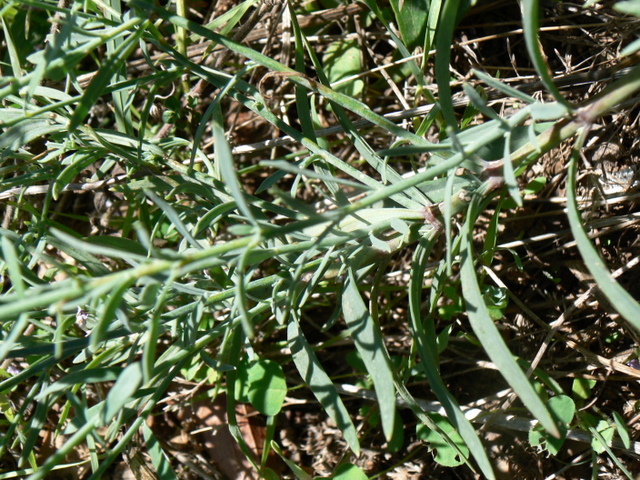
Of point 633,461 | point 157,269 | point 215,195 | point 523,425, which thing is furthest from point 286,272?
point 633,461

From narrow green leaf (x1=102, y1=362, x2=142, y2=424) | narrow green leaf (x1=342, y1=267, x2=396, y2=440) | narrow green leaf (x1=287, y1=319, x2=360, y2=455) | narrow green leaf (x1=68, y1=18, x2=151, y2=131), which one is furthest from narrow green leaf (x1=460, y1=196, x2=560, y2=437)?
narrow green leaf (x1=68, y1=18, x2=151, y2=131)

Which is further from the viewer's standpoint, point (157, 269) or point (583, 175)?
point (583, 175)

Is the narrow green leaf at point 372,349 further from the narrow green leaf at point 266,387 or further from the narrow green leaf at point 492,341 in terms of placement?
the narrow green leaf at point 266,387

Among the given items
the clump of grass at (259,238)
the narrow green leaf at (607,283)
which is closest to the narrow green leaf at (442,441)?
the clump of grass at (259,238)

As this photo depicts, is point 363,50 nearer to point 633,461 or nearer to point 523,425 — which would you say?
point 523,425

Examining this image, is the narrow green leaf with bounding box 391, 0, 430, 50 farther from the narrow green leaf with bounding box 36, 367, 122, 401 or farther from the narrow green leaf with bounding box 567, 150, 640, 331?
the narrow green leaf with bounding box 36, 367, 122, 401

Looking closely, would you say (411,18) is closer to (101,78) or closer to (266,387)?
(101,78)

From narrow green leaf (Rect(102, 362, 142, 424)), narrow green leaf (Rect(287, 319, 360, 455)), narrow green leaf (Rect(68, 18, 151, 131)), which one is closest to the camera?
narrow green leaf (Rect(102, 362, 142, 424))

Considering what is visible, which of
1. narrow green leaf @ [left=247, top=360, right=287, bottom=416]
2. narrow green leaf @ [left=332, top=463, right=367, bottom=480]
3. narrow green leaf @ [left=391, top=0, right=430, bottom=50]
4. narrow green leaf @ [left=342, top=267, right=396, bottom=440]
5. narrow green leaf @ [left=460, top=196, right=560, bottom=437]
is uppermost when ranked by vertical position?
narrow green leaf @ [left=391, top=0, right=430, bottom=50]
